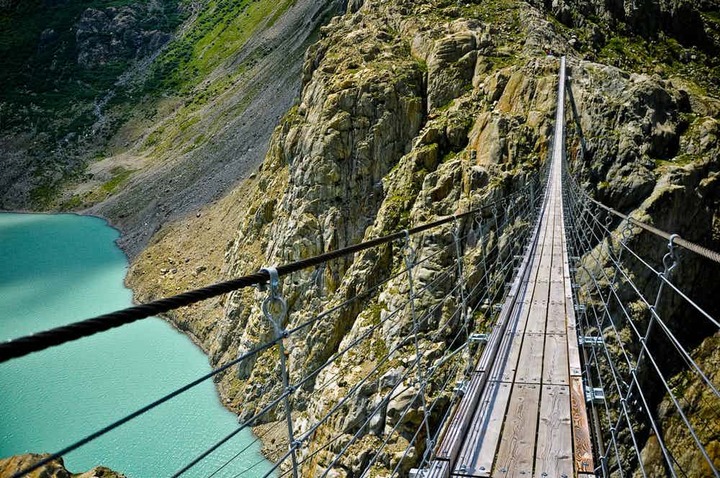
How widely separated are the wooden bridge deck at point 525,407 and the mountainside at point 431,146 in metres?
8.78

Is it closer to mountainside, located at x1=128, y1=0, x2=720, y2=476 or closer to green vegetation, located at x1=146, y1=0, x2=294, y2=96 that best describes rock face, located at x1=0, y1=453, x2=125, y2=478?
mountainside, located at x1=128, y1=0, x2=720, y2=476

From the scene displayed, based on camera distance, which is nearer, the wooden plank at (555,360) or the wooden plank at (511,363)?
the wooden plank at (555,360)

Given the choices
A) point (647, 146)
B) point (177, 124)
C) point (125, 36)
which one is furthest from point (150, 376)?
point (125, 36)

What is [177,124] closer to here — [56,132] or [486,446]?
[56,132]

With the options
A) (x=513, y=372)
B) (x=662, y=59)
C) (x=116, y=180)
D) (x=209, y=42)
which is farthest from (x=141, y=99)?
(x=513, y=372)

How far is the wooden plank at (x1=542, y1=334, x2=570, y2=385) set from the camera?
4.72 m

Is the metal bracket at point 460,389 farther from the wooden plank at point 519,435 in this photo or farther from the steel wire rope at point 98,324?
the steel wire rope at point 98,324

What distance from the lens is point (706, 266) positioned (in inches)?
701

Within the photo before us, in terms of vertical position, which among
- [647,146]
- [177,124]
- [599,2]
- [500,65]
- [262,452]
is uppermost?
[599,2]

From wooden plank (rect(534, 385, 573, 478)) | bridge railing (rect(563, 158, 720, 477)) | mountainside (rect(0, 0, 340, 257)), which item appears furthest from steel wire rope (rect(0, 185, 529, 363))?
mountainside (rect(0, 0, 340, 257))

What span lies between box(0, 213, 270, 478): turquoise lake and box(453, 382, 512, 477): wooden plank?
10.6m

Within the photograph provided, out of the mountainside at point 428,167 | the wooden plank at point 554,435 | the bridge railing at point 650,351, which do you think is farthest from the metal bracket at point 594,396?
the bridge railing at point 650,351

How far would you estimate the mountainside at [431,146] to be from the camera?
1669cm

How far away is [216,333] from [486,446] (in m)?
25.9
